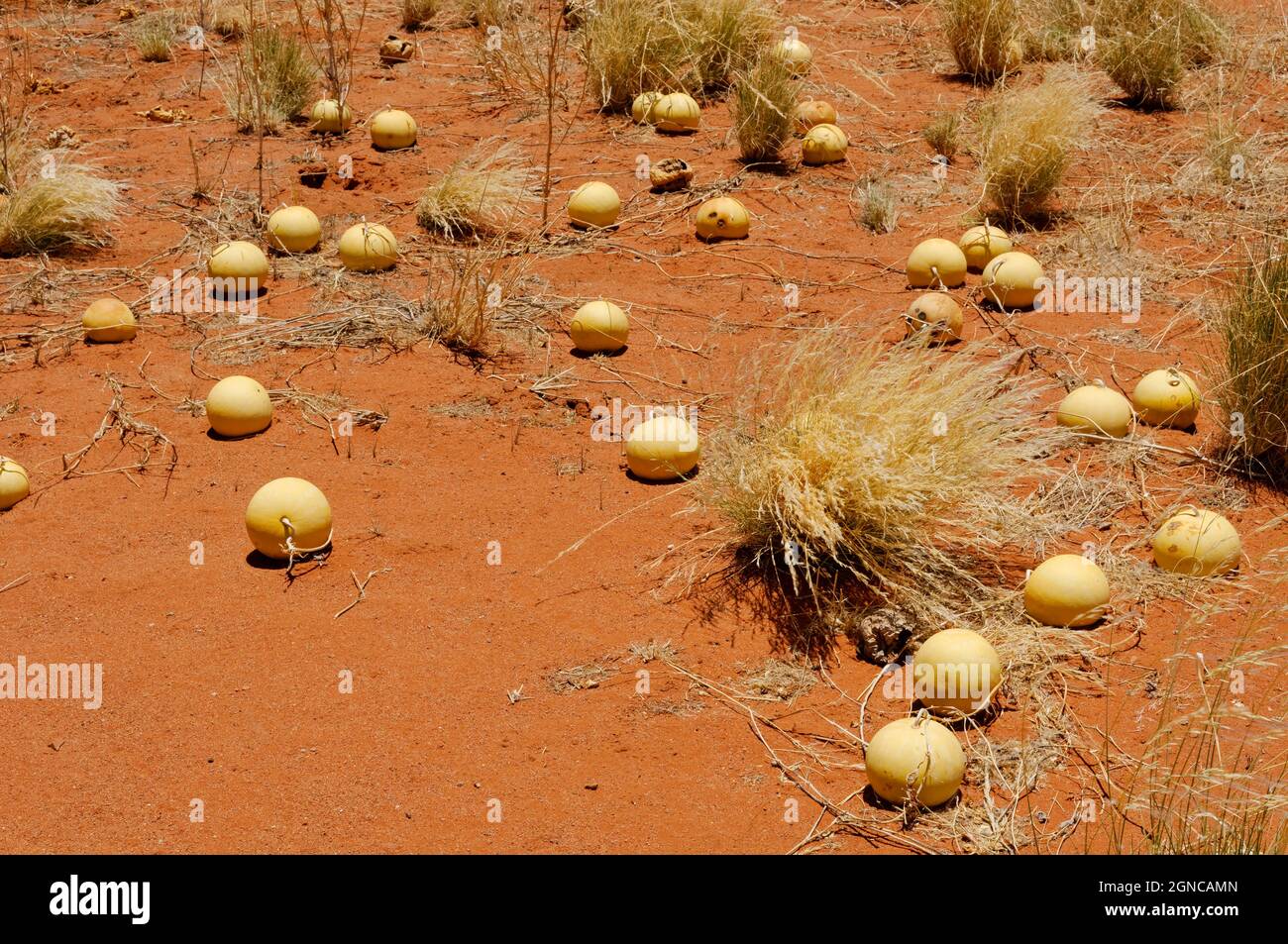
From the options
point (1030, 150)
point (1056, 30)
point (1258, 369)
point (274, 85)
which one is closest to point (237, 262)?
point (274, 85)

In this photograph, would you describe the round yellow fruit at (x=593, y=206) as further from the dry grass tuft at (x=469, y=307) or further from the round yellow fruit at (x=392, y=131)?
the round yellow fruit at (x=392, y=131)

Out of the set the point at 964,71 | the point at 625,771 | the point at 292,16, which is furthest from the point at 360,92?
the point at 625,771

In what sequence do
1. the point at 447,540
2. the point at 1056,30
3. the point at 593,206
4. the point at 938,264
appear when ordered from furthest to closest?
the point at 1056,30
the point at 593,206
the point at 938,264
the point at 447,540

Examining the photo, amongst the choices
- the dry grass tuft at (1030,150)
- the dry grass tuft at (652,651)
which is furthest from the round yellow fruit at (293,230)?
the dry grass tuft at (652,651)

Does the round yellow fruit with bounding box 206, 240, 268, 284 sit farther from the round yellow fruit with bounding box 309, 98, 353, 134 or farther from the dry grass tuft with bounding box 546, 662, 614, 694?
the dry grass tuft with bounding box 546, 662, 614, 694

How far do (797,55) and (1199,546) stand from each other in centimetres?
624

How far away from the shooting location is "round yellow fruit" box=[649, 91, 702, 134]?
9836 millimetres

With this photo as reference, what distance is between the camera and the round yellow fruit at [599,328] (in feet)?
22.6

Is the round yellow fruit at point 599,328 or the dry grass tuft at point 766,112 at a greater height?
the dry grass tuft at point 766,112

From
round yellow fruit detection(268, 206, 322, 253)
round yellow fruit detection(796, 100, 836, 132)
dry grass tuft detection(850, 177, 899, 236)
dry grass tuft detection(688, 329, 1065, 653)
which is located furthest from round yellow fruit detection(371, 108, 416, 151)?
dry grass tuft detection(688, 329, 1065, 653)

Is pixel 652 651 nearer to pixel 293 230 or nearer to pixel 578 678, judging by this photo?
pixel 578 678

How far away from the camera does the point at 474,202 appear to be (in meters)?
8.20

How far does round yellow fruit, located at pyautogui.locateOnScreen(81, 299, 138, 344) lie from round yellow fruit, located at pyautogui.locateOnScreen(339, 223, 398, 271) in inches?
49.9

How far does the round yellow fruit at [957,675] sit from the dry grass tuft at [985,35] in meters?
7.00
